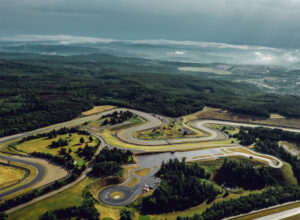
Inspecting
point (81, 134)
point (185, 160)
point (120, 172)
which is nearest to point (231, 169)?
point (185, 160)

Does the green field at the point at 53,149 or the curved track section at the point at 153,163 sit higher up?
the green field at the point at 53,149

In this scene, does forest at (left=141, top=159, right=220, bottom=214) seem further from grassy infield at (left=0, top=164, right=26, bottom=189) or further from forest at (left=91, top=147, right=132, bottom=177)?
grassy infield at (left=0, top=164, right=26, bottom=189)

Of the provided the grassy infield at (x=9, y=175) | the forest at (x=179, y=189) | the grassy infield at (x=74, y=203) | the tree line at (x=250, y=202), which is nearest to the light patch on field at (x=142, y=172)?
the forest at (x=179, y=189)

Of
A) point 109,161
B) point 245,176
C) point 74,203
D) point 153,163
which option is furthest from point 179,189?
point 74,203

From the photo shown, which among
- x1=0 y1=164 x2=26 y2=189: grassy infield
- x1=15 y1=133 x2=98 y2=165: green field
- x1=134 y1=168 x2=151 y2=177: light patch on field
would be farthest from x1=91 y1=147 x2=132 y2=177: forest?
x1=0 y1=164 x2=26 y2=189: grassy infield

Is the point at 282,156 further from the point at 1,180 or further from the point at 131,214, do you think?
the point at 1,180

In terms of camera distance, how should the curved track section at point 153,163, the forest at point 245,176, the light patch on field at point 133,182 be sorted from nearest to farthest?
the curved track section at point 153,163, the light patch on field at point 133,182, the forest at point 245,176

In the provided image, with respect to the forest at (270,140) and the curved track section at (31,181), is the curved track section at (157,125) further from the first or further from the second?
the curved track section at (31,181)

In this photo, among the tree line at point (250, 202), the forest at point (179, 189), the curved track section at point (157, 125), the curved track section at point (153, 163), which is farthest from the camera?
the curved track section at point (157, 125)
